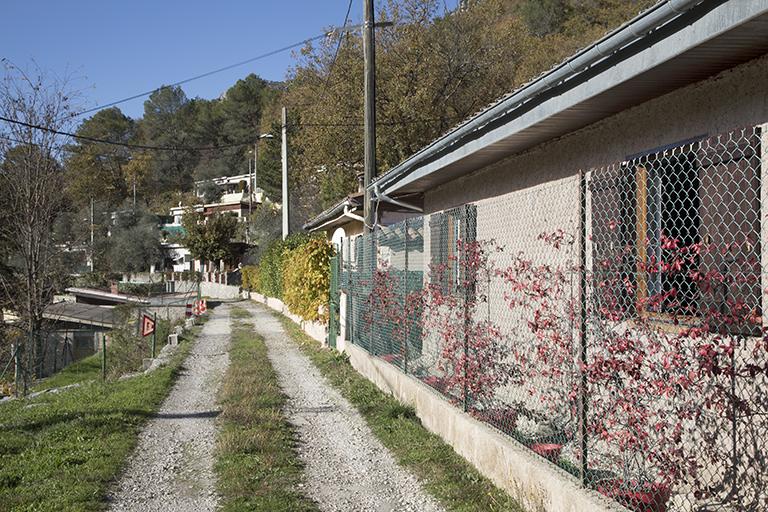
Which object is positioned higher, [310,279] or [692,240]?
[692,240]

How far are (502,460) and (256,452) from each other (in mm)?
2561

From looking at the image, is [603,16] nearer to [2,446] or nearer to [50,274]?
[50,274]

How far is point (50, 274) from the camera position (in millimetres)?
23641

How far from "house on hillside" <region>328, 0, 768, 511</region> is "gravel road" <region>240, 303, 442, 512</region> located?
0.63 metres

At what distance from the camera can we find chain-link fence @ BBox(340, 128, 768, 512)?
382 centimetres

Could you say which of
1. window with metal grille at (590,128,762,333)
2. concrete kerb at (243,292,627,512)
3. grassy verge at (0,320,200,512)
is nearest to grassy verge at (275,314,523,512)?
concrete kerb at (243,292,627,512)

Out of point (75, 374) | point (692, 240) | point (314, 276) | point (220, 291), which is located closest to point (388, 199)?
point (314, 276)

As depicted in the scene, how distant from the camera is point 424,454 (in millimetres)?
6875

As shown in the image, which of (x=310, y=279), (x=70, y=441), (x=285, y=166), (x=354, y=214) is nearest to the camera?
(x=70, y=441)

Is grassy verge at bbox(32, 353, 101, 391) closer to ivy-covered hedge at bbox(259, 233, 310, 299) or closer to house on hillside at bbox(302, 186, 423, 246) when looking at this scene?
house on hillside at bbox(302, 186, 423, 246)

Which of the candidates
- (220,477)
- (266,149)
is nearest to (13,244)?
(220,477)

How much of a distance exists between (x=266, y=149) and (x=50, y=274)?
1605 inches

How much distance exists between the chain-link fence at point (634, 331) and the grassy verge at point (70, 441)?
10.3 ft

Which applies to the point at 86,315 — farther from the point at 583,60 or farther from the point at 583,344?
the point at 583,344
